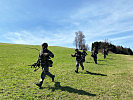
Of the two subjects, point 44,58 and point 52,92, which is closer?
point 52,92

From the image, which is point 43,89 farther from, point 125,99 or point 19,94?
point 125,99

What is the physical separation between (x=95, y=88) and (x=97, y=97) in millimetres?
1355

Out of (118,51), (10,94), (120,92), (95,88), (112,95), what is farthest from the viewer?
(118,51)

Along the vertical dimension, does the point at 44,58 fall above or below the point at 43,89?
above

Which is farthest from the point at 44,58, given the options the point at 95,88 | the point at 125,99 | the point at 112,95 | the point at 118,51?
the point at 118,51

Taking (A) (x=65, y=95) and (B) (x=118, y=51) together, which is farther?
(B) (x=118, y=51)

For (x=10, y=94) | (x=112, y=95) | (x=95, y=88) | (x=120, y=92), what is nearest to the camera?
(x=10, y=94)

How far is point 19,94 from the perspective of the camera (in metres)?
6.08

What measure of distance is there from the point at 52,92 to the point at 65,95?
0.86 metres

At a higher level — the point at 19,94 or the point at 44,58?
the point at 44,58

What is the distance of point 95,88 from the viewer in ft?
24.8

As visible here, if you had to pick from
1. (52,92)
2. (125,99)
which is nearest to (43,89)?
(52,92)

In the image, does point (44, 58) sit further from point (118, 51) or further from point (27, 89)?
point (118, 51)

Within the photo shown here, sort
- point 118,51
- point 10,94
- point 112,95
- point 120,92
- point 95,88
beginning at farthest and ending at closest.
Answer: point 118,51, point 95,88, point 120,92, point 112,95, point 10,94
